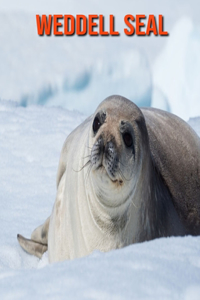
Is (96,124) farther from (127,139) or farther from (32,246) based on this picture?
(32,246)

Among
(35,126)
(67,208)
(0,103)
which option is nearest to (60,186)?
(67,208)

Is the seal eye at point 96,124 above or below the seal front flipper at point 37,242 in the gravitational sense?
above

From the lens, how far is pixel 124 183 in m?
2.46

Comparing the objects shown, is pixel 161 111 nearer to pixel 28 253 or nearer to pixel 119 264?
pixel 28 253

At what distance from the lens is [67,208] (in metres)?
3.00

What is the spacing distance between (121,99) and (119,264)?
129cm

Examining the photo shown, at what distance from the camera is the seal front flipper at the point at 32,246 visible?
147 inches

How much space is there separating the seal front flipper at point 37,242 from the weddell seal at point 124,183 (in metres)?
0.42

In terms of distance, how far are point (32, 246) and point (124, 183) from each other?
4.97ft

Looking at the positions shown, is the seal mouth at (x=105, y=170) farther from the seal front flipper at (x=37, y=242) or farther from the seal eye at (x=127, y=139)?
the seal front flipper at (x=37, y=242)

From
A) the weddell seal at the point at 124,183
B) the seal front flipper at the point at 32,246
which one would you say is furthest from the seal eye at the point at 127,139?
the seal front flipper at the point at 32,246

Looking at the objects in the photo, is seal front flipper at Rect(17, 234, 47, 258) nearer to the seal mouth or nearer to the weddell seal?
the weddell seal

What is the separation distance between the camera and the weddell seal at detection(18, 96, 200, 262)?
2.42 meters

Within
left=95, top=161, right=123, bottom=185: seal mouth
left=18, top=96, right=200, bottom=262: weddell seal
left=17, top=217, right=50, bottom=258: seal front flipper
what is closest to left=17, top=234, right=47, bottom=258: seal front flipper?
left=17, top=217, right=50, bottom=258: seal front flipper
